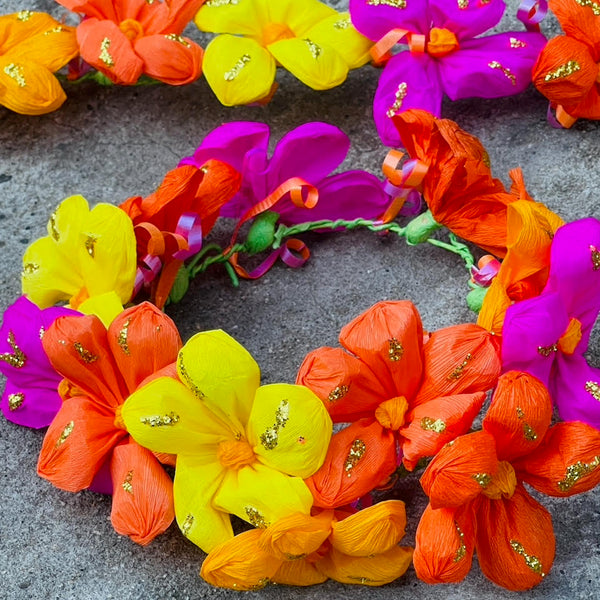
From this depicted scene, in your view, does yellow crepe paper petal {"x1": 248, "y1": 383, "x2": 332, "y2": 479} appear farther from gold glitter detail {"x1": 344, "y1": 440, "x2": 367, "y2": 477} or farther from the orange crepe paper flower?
the orange crepe paper flower

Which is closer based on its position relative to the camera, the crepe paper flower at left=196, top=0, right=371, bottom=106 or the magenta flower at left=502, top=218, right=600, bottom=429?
the magenta flower at left=502, top=218, right=600, bottom=429

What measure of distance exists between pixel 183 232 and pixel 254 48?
0.67 ft

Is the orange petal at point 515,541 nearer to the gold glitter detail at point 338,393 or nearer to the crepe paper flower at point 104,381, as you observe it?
the gold glitter detail at point 338,393

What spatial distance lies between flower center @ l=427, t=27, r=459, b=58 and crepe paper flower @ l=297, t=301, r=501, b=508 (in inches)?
14.0

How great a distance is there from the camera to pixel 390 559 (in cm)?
88

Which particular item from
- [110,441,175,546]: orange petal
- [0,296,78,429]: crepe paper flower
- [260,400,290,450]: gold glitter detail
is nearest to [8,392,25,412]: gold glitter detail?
[0,296,78,429]: crepe paper flower

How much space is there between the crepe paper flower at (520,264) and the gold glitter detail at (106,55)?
424 mm

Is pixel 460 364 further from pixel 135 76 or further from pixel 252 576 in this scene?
pixel 135 76

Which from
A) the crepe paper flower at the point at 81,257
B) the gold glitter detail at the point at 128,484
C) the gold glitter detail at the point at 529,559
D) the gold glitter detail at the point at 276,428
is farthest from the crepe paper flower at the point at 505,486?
the crepe paper flower at the point at 81,257

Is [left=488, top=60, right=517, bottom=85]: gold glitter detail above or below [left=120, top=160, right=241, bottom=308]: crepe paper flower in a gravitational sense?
above

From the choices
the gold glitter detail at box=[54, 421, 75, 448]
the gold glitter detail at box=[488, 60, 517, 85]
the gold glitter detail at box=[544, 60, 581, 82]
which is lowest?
the gold glitter detail at box=[54, 421, 75, 448]

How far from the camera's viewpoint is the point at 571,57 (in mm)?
1140

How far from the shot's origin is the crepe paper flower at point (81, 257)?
1.00 metres

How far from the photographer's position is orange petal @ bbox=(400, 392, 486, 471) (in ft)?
2.80
